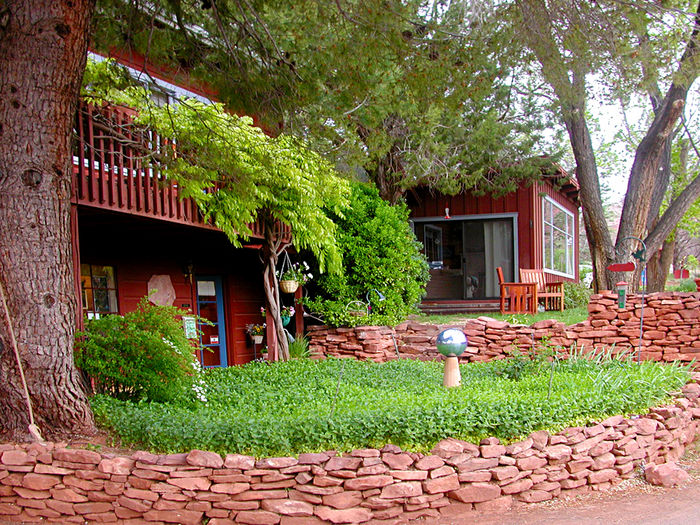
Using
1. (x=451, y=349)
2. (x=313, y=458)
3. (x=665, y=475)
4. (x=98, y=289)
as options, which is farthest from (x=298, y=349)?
(x=665, y=475)

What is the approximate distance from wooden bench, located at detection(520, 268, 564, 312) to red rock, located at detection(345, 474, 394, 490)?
30.2 ft

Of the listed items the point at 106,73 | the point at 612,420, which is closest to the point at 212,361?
the point at 106,73

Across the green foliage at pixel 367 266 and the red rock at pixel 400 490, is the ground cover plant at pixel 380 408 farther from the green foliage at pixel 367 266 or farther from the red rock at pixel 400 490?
→ the green foliage at pixel 367 266

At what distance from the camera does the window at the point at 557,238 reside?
584 inches

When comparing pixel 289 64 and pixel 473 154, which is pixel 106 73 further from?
pixel 473 154

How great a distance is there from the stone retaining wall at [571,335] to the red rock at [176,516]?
494cm

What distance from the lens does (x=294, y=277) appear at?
9258 mm

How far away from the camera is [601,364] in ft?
22.8

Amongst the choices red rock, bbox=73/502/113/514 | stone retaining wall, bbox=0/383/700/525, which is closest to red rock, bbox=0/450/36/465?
stone retaining wall, bbox=0/383/700/525

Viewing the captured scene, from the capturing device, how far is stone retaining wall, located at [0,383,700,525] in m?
3.97

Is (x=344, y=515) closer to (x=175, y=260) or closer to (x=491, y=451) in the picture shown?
(x=491, y=451)

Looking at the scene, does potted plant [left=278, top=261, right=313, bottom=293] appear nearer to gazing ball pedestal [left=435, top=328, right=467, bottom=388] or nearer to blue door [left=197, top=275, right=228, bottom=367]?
blue door [left=197, top=275, right=228, bottom=367]

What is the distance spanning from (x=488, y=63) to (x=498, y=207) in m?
8.48

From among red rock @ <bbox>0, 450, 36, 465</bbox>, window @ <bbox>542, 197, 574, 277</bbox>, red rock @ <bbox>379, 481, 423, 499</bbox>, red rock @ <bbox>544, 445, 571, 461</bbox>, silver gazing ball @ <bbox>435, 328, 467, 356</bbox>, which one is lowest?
red rock @ <bbox>379, 481, 423, 499</bbox>
